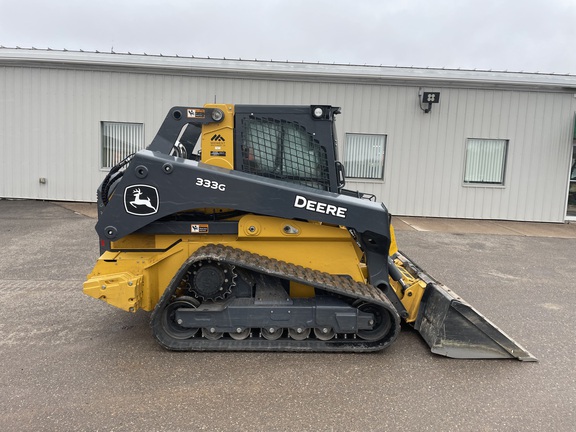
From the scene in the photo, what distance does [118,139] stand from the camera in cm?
1243

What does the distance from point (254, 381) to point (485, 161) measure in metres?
11.2

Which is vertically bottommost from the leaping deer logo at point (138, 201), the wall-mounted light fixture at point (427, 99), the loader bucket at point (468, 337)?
the loader bucket at point (468, 337)

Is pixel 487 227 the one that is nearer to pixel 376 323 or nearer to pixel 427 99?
pixel 427 99

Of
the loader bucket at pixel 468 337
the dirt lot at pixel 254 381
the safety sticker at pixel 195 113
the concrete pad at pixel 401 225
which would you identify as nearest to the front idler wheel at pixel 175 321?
the dirt lot at pixel 254 381

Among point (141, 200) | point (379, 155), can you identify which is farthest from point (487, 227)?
point (141, 200)

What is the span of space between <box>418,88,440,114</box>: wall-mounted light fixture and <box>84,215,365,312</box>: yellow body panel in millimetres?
8942

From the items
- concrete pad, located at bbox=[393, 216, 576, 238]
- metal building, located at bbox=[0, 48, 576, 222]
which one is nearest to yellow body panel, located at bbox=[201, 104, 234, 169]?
concrete pad, located at bbox=[393, 216, 576, 238]

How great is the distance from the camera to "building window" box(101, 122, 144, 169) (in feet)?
40.7

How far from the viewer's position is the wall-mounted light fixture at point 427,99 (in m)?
11.7

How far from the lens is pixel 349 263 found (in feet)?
13.4

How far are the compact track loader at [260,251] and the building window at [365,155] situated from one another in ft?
27.5

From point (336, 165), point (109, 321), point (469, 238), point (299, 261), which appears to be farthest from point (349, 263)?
point (469, 238)

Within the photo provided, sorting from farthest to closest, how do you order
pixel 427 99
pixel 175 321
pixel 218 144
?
1. pixel 427 99
2. pixel 218 144
3. pixel 175 321

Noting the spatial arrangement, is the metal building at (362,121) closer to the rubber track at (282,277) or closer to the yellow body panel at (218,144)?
the yellow body panel at (218,144)
